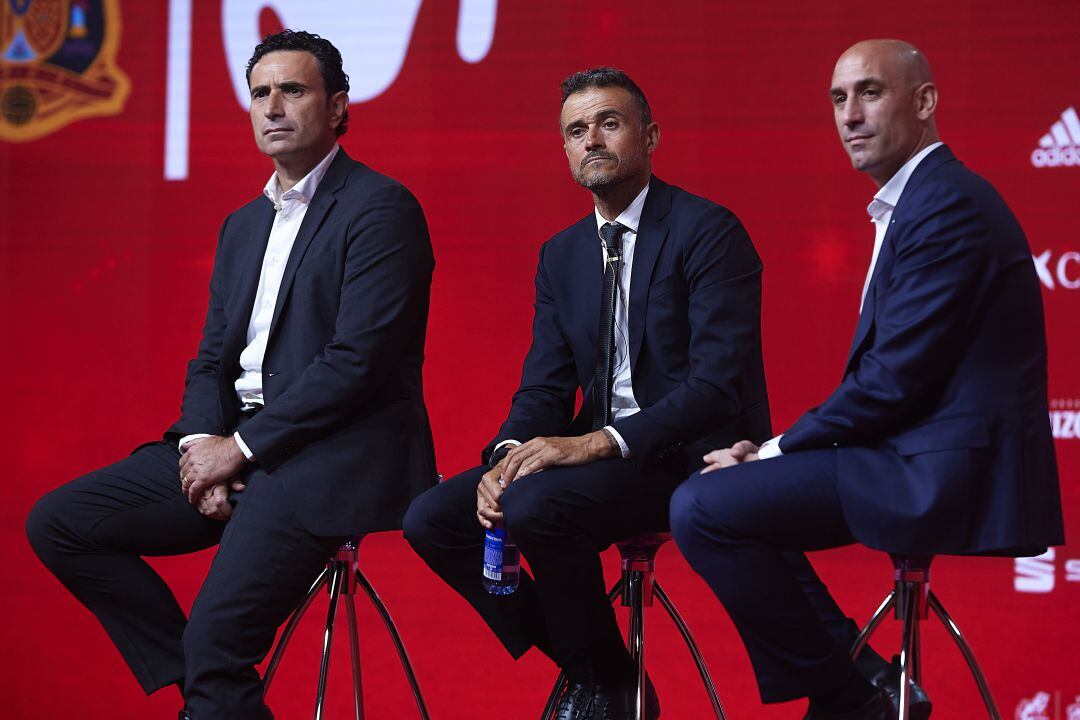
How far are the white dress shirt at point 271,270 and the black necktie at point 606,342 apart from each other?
2.41ft

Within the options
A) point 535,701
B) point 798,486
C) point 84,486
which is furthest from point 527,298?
point 798,486

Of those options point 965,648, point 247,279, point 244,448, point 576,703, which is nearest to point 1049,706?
point 965,648

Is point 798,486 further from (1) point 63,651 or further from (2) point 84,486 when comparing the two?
(1) point 63,651

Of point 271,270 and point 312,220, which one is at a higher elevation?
point 312,220

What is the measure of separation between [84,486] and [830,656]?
1717mm

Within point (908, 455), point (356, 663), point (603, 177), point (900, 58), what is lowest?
point (356, 663)

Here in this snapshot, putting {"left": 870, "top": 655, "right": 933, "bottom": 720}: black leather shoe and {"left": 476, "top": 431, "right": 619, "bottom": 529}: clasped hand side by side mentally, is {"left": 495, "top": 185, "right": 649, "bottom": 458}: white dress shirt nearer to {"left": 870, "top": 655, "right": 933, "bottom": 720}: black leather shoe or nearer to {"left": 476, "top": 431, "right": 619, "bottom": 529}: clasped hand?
{"left": 476, "top": 431, "right": 619, "bottom": 529}: clasped hand

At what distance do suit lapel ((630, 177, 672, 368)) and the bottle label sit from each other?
1.60 ft

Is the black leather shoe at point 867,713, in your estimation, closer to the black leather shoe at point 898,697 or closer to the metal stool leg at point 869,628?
the black leather shoe at point 898,697

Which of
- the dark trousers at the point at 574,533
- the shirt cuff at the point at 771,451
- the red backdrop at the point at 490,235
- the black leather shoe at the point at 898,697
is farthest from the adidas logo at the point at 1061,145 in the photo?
the black leather shoe at the point at 898,697

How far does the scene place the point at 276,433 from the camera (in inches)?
106

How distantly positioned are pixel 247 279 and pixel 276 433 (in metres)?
0.46

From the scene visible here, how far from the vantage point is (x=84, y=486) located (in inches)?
113

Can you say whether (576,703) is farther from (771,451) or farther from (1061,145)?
(1061,145)
